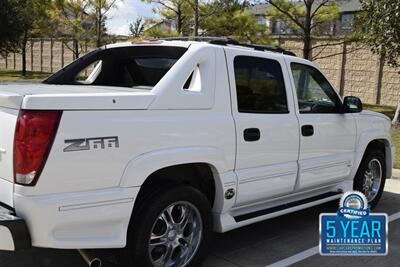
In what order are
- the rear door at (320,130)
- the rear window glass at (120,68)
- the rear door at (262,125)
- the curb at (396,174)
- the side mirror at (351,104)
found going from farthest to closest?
the curb at (396,174), the side mirror at (351,104), the rear door at (320,130), the rear window glass at (120,68), the rear door at (262,125)

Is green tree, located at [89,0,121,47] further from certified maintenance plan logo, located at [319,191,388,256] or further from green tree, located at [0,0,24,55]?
certified maintenance plan logo, located at [319,191,388,256]

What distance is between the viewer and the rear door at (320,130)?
5.10 metres

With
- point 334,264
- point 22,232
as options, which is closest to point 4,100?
point 22,232

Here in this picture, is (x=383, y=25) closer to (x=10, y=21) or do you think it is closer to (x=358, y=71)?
(x=358, y=71)

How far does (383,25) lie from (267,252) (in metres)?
9.73

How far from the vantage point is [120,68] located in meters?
5.22

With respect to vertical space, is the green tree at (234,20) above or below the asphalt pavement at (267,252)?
above

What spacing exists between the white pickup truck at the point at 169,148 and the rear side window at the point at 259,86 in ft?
0.04

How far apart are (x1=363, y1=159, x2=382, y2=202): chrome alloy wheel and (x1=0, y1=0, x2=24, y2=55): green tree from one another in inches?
655

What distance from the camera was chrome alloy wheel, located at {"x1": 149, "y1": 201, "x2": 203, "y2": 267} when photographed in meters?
3.92

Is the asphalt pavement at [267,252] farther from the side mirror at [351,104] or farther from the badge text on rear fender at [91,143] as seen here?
the side mirror at [351,104]

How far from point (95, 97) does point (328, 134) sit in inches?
112

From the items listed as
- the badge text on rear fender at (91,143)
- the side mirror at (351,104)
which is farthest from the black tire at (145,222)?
the side mirror at (351,104)

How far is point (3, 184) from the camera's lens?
333 cm
